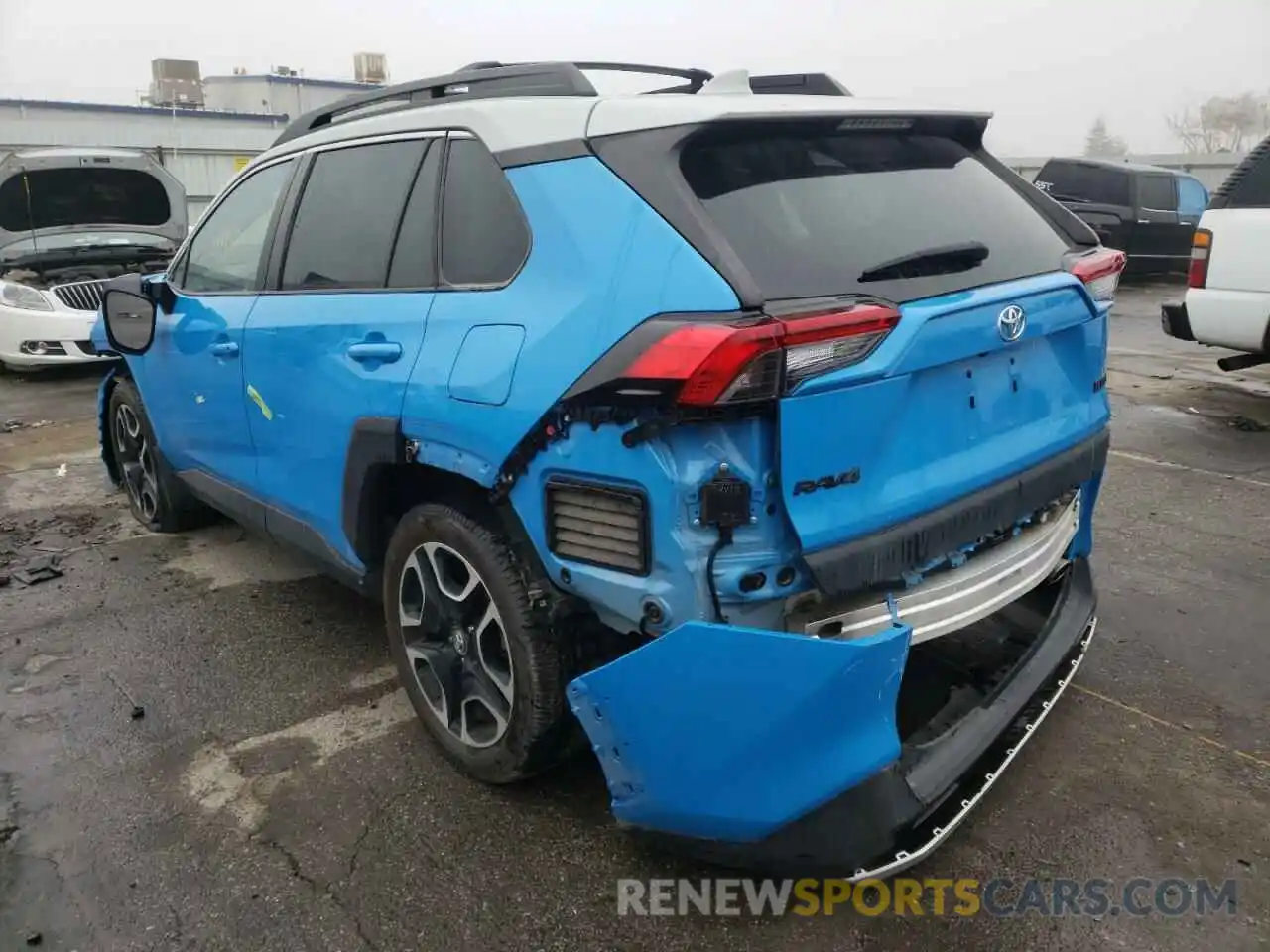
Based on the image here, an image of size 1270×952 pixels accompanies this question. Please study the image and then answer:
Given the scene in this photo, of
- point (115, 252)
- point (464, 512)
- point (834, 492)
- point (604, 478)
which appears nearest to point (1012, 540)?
point (834, 492)

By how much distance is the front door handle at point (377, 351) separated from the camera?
2725mm

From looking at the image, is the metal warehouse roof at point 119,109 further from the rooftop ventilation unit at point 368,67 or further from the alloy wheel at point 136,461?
the alloy wheel at point 136,461

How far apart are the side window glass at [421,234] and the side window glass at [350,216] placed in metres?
0.05

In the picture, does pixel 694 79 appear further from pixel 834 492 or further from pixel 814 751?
pixel 814 751

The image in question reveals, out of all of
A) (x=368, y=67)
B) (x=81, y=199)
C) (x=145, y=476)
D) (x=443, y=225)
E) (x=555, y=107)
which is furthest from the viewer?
(x=368, y=67)

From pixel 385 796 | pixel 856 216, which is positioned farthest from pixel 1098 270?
pixel 385 796

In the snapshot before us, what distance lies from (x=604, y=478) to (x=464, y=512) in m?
0.66

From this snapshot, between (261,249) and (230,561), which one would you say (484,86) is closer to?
(261,249)

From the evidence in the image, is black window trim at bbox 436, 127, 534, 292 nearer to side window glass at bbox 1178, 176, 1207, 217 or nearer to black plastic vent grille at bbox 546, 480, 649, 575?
black plastic vent grille at bbox 546, 480, 649, 575

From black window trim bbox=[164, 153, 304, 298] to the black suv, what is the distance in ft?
45.5

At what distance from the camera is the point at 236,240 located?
3805 mm

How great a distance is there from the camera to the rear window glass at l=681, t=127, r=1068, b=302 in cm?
219

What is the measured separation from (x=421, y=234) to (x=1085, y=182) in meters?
15.1

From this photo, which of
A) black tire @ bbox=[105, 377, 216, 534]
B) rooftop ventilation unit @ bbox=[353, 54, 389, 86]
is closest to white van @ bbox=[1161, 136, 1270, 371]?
black tire @ bbox=[105, 377, 216, 534]
